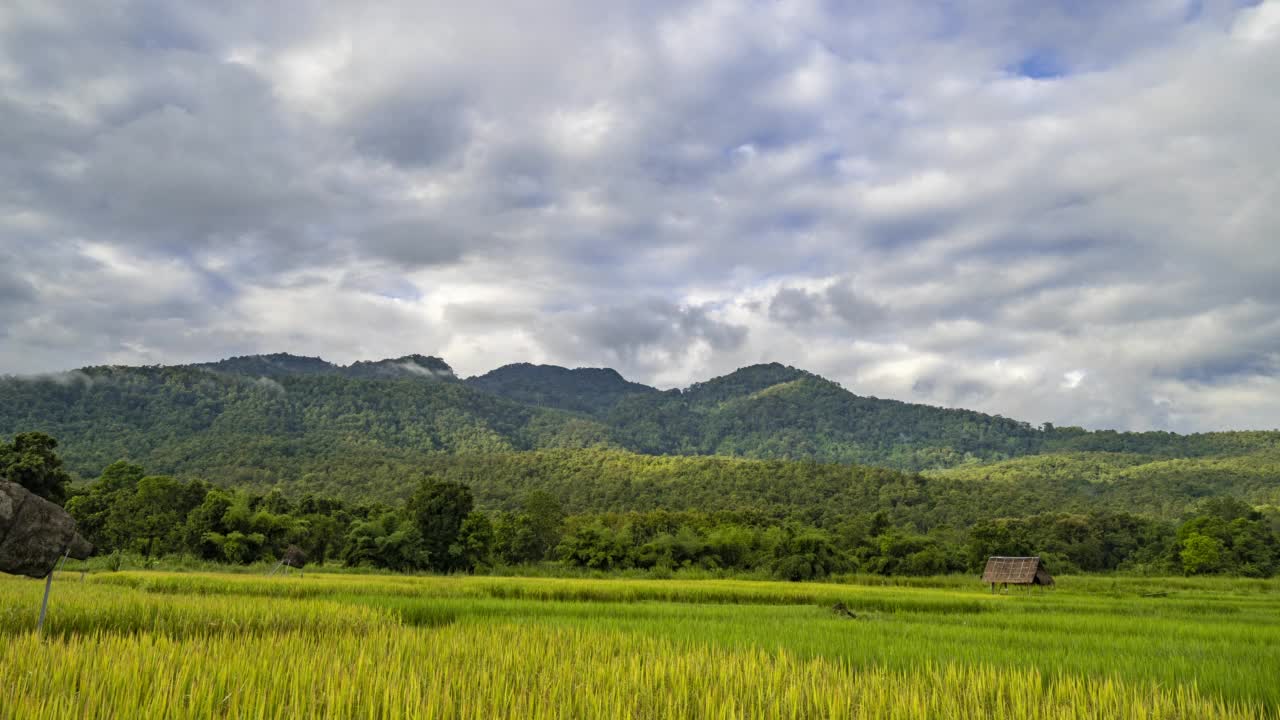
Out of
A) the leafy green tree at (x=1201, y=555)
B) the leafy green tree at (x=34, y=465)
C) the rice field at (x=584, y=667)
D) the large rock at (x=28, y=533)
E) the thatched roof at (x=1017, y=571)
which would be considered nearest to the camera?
the rice field at (x=584, y=667)

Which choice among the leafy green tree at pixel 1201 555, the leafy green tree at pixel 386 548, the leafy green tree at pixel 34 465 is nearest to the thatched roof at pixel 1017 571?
the leafy green tree at pixel 1201 555

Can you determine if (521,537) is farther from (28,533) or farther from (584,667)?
(584,667)

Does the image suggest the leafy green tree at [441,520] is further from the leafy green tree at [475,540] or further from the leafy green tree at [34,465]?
the leafy green tree at [34,465]

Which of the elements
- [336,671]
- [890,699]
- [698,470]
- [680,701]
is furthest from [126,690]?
[698,470]

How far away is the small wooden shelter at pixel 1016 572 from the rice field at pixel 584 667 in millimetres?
25629

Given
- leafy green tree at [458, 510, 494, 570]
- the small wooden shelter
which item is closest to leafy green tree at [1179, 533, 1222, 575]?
the small wooden shelter

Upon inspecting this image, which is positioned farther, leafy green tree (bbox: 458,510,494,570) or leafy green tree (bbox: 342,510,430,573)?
leafy green tree (bbox: 458,510,494,570)

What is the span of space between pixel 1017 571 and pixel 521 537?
38.4 m

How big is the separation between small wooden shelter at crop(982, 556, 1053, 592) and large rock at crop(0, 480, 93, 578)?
41.4 m

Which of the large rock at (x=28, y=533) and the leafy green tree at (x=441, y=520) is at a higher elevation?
the large rock at (x=28, y=533)

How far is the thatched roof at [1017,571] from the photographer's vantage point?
37.3 meters

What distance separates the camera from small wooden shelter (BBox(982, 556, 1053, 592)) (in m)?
37.3

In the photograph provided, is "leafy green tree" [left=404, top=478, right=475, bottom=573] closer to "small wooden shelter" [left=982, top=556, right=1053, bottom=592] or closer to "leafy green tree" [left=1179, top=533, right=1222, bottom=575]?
"small wooden shelter" [left=982, top=556, right=1053, bottom=592]

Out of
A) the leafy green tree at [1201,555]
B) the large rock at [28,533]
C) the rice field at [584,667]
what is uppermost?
the large rock at [28,533]
